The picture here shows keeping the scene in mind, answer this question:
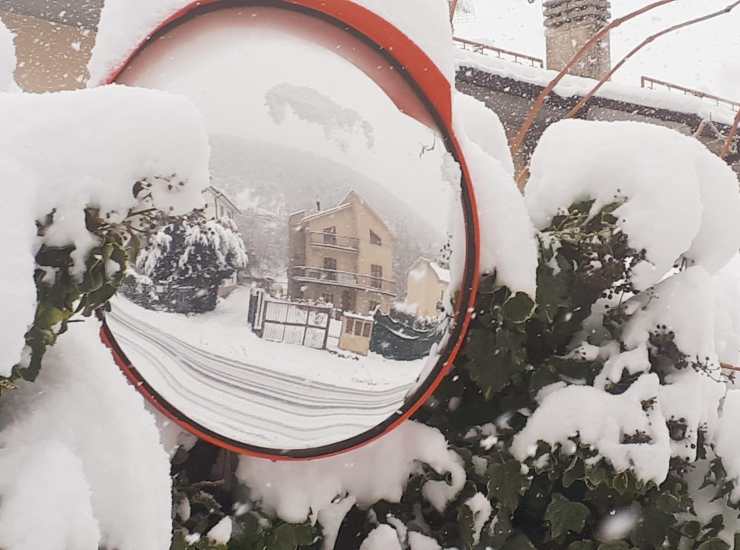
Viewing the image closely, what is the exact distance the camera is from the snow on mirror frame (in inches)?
36.6

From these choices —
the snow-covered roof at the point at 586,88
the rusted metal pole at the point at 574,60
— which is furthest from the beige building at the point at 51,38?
the rusted metal pole at the point at 574,60

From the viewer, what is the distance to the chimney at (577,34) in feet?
26.3

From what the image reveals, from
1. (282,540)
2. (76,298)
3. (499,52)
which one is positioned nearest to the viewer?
(76,298)

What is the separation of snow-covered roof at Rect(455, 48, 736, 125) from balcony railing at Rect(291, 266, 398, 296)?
4.90m

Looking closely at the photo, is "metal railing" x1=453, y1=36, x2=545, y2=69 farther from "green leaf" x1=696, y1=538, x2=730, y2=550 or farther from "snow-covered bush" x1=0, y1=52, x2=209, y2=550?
"snow-covered bush" x1=0, y1=52, x2=209, y2=550

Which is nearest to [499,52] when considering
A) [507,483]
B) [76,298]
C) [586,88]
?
[586,88]

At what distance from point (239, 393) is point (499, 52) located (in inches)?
234

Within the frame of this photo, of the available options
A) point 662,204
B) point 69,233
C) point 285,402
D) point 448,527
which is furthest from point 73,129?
point 662,204

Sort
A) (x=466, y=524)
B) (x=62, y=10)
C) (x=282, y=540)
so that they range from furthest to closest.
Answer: (x=62, y=10) < (x=466, y=524) < (x=282, y=540)

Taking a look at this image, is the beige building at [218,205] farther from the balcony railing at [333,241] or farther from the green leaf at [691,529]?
the green leaf at [691,529]

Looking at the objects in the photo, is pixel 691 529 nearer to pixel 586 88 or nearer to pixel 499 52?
pixel 586 88

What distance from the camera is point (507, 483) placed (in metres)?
1.17

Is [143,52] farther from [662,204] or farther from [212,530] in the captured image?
[662,204]

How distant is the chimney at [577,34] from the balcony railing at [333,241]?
7.48m
